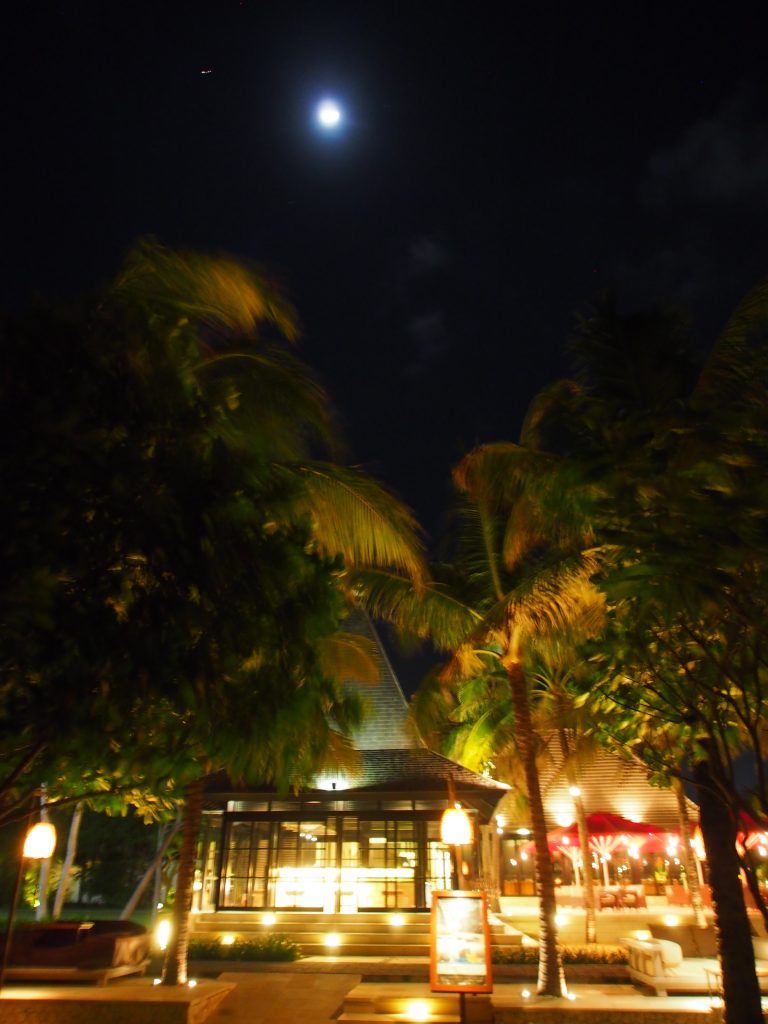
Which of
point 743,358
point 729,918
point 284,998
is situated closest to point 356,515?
point 743,358

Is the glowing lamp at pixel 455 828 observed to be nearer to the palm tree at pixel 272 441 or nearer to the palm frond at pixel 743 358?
the palm tree at pixel 272 441

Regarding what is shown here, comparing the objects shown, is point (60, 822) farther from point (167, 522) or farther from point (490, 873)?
point (167, 522)

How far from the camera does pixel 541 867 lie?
1152 centimetres

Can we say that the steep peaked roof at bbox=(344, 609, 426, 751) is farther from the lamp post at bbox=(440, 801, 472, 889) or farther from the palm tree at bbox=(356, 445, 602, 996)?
the lamp post at bbox=(440, 801, 472, 889)

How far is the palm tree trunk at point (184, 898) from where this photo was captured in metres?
11.4

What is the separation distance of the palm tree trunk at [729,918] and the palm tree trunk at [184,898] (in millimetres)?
7398

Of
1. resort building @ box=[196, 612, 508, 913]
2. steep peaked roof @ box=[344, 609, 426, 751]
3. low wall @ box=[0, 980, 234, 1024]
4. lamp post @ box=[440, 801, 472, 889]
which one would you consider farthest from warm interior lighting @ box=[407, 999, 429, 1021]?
steep peaked roof @ box=[344, 609, 426, 751]

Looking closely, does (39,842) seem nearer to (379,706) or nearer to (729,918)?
(729,918)

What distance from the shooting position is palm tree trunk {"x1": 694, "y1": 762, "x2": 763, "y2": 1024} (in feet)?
27.8

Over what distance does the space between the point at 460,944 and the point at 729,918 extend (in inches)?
129

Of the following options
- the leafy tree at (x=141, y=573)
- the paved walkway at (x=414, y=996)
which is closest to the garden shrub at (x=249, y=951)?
the paved walkway at (x=414, y=996)

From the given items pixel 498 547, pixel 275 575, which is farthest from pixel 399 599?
pixel 275 575

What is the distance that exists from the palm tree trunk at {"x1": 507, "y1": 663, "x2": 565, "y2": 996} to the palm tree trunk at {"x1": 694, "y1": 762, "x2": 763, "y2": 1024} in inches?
108

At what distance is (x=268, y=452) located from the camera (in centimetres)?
766
